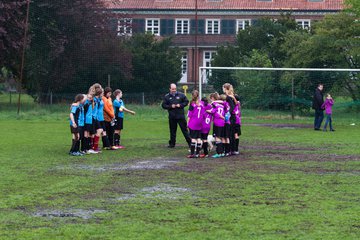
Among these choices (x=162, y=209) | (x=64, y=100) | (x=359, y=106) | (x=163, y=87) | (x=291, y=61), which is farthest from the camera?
(x=163, y=87)

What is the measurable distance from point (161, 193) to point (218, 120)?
7275 mm

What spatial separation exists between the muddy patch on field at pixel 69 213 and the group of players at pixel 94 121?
29.9 feet

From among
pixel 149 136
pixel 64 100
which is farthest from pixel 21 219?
pixel 64 100

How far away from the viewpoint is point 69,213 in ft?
39.7

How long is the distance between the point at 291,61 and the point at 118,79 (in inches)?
413

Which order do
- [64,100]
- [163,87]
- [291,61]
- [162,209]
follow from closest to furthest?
[162,209] → [64,100] → [291,61] → [163,87]

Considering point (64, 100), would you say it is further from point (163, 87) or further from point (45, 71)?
point (163, 87)

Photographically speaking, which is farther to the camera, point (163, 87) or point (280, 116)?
point (163, 87)

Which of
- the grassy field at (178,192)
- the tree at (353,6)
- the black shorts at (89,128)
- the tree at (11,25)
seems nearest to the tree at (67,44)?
the tree at (11,25)

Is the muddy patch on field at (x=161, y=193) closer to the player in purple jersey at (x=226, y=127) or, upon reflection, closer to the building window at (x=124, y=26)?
the player in purple jersey at (x=226, y=127)

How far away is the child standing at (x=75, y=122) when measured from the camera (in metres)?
21.3

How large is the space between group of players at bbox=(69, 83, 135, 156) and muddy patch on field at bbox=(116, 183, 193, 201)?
680 centimetres

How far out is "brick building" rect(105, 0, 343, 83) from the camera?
284 ft

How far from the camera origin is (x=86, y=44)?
158 feet
